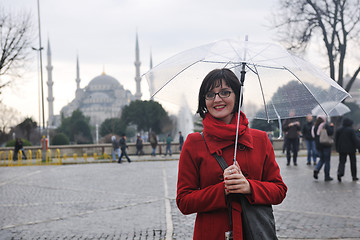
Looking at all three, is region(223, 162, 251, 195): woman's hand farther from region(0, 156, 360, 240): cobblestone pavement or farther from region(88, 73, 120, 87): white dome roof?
region(88, 73, 120, 87): white dome roof

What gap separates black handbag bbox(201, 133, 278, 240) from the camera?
211cm

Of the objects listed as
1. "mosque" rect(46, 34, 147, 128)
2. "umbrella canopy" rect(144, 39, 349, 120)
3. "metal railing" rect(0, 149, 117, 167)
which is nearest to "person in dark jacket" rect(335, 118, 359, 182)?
"umbrella canopy" rect(144, 39, 349, 120)

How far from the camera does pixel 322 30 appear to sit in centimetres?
2094

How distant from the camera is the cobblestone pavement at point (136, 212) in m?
5.37

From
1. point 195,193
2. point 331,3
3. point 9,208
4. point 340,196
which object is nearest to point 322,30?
point 331,3

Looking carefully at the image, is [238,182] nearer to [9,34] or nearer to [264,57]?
[264,57]

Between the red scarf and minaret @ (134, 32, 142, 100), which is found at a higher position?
minaret @ (134, 32, 142, 100)

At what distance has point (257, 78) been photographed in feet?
10.5

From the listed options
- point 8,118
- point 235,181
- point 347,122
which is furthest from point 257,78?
point 8,118

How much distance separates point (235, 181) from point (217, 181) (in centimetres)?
18

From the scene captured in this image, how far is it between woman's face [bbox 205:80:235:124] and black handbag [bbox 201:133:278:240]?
237 millimetres

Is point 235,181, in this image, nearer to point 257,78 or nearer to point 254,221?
point 254,221

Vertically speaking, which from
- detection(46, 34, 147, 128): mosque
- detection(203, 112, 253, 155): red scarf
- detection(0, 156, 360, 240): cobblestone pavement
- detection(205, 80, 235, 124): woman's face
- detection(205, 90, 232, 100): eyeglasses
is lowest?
detection(0, 156, 360, 240): cobblestone pavement

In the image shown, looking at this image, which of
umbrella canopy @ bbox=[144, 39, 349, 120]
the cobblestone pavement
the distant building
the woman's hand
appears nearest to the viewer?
the woman's hand
